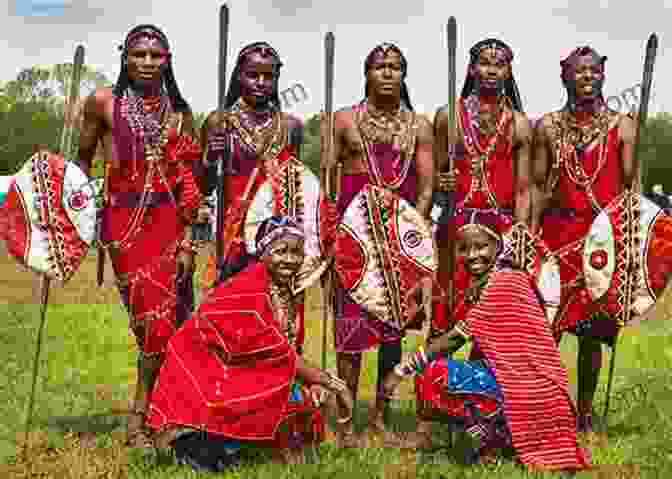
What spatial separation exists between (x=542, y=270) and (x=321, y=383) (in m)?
1.65

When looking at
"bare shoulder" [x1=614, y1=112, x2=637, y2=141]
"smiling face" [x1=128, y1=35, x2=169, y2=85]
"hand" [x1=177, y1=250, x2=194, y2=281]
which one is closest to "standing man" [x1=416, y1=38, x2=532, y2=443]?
"bare shoulder" [x1=614, y1=112, x2=637, y2=141]

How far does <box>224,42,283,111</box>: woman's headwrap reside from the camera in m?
5.69

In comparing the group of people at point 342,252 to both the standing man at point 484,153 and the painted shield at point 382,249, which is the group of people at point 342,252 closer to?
the standing man at point 484,153

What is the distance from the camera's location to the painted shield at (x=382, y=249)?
5.71 metres

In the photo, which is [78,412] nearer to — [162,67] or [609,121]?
[162,67]

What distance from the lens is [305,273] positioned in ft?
18.4

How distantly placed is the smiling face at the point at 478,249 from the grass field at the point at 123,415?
1097mm

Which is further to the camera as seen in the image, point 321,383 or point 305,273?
point 305,273

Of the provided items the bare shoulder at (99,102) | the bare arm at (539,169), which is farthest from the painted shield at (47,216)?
the bare arm at (539,169)

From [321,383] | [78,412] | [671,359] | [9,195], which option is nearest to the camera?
[321,383]

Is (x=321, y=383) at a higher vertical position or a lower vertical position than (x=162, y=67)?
lower

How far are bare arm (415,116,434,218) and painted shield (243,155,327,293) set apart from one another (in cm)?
65

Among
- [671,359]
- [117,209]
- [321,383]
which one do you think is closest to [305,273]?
[321,383]

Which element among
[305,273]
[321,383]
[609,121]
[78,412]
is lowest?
[78,412]
